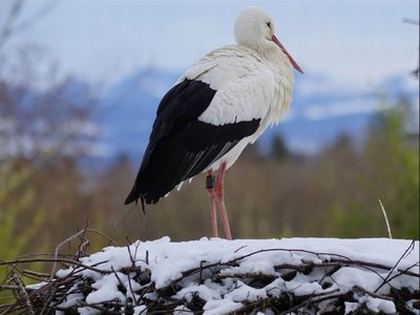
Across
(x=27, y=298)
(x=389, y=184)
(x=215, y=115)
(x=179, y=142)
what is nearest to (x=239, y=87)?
(x=215, y=115)

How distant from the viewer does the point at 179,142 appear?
21.8ft

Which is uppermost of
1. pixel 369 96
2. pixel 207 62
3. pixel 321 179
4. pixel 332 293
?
pixel 207 62

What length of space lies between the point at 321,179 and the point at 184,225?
786 cm

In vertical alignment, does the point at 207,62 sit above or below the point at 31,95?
above

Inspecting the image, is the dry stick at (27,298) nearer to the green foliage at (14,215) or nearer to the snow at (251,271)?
the snow at (251,271)

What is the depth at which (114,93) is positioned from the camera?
25453mm

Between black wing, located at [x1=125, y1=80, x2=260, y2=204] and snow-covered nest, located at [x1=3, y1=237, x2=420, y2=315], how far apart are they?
160cm

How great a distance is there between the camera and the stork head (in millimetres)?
7602

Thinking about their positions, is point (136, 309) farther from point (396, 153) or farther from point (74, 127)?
point (74, 127)

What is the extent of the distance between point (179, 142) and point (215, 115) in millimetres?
372

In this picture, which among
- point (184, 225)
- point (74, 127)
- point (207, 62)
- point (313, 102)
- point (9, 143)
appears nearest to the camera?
point (207, 62)

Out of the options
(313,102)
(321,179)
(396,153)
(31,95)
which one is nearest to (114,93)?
(31,95)

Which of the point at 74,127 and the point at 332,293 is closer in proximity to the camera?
the point at 332,293

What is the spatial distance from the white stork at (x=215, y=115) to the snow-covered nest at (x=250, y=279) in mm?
1615
